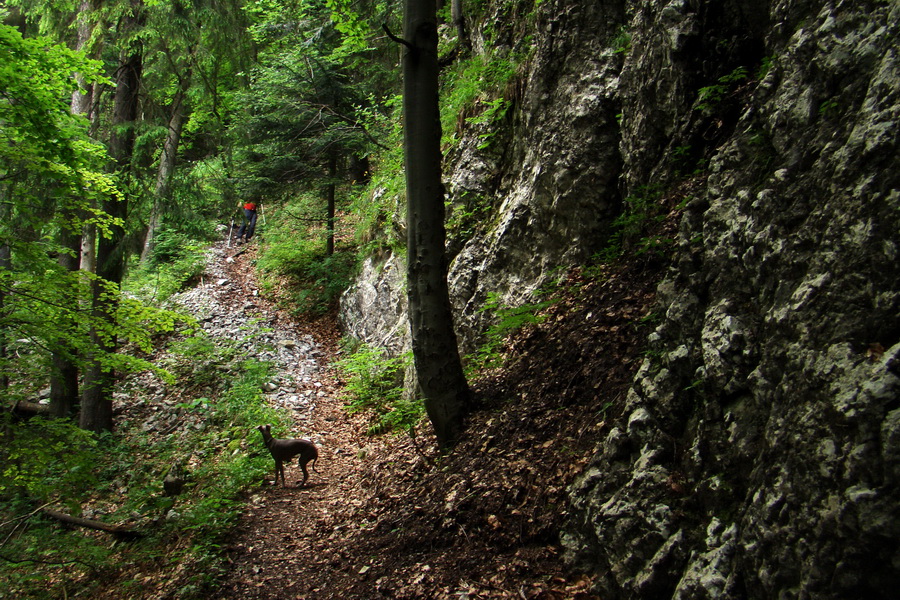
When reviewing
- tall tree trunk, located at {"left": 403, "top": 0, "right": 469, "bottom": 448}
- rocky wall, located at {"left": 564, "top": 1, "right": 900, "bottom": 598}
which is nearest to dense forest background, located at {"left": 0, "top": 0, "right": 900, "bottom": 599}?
rocky wall, located at {"left": 564, "top": 1, "right": 900, "bottom": 598}

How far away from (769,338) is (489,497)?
8.52 ft

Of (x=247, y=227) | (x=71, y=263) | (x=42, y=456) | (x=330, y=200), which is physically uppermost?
(x=247, y=227)

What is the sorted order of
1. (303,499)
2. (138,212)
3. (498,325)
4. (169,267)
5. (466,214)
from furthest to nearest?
(169,267) < (138,212) < (466,214) < (303,499) < (498,325)

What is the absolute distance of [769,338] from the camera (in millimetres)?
2559

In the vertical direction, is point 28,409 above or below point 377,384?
below

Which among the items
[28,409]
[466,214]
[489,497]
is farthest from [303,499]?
[28,409]

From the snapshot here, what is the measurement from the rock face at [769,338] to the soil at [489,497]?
416 mm

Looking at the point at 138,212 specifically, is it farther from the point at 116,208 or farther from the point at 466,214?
the point at 466,214

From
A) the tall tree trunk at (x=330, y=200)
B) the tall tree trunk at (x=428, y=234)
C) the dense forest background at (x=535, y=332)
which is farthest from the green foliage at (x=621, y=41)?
the tall tree trunk at (x=330, y=200)

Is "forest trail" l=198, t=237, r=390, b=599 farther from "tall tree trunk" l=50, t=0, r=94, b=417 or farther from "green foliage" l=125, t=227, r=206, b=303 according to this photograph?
"tall tree trunk" l=50, t=0, r=94, b=417

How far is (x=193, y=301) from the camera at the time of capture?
597 inches

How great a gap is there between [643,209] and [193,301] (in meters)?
14.1

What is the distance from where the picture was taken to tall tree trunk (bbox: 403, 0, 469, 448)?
516cm

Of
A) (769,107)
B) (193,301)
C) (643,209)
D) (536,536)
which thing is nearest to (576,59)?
(643,209)
